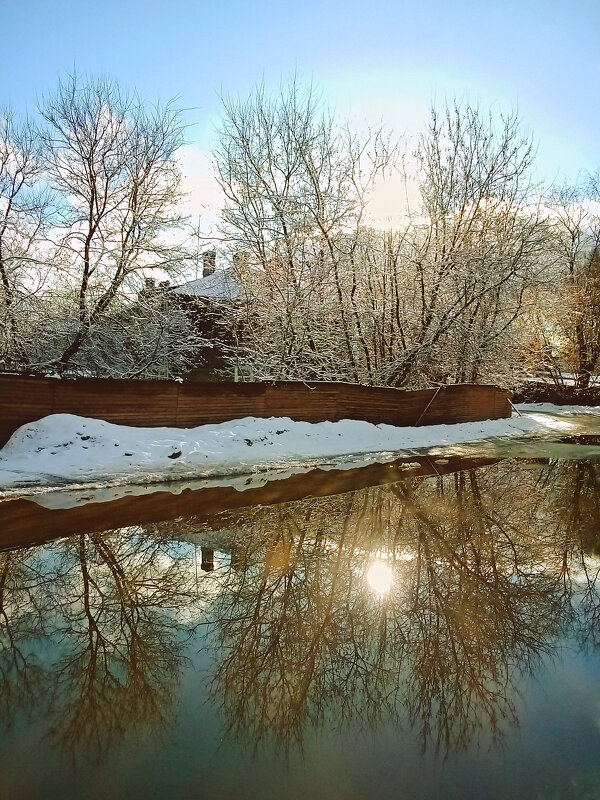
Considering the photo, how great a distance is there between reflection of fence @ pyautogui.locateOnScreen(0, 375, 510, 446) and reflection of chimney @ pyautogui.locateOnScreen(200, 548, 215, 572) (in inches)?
224

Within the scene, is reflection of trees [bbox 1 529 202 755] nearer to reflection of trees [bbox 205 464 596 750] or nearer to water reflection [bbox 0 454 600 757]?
water reflection [bbox 0 454 600 757]

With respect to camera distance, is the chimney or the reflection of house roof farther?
the chimney

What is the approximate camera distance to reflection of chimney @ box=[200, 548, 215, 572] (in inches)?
201

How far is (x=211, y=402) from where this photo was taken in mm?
12523

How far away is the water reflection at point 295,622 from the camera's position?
2.89 m

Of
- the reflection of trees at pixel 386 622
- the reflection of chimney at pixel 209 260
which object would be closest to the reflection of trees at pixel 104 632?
the reflection of trees at pixel 386 622

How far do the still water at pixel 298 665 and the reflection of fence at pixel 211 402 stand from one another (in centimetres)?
431

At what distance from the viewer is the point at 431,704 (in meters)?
2.99

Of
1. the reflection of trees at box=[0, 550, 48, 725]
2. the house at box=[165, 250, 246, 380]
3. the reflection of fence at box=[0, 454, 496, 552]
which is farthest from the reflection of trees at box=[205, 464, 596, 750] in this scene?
the house at box=[165, 250, 246, 380]

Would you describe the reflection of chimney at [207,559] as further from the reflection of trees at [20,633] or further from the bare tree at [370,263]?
the bare tree at [370,263]

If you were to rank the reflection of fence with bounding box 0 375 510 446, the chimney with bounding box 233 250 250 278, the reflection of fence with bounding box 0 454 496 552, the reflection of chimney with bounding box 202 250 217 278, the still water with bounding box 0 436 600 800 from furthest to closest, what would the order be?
the chimney with bounding box 233 250 250 278 < the reflection of chimney with bounding box 202 250 217 278 < the reflection of fence with bounding box 0 375 510 446 < the reflection of fence with bounding box 0 454 496 552 < the still water with bounding box 0 436 600 800

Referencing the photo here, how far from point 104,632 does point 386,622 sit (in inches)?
75.1

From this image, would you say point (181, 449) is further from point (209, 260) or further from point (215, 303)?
point (209, 260)

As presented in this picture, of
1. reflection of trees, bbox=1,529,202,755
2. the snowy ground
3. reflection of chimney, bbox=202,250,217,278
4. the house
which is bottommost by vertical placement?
reflection of trees, bbox=1,529,202,755
